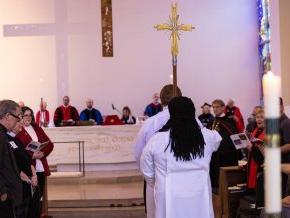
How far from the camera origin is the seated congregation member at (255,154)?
19.1 feet

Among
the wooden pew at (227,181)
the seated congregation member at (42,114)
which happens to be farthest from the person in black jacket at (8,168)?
the seated congregation member at (42,114)

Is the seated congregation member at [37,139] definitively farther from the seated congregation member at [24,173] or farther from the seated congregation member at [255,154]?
the seated congregation member at [255,154]

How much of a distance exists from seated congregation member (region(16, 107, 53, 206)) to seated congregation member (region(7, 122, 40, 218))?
0.77m

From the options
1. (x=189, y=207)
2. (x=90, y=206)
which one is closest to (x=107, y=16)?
(x=90, y=206)

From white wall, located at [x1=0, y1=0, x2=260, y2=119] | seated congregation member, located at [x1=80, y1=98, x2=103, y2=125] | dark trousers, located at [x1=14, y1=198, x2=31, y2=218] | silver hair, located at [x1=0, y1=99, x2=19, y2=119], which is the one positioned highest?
white wall, located at [x1=0, y1=0, x2=260, y2=119]

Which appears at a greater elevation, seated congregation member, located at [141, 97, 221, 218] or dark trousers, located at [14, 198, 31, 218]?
seated congregation member, located at [141, 97, 221, 218]

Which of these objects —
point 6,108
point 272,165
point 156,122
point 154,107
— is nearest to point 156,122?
point 156,122

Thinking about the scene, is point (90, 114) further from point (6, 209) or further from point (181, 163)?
point (181, 163)

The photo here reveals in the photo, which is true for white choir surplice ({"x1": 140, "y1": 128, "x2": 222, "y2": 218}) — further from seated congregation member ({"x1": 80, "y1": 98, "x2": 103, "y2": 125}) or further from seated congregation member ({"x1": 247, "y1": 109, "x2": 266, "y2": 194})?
seated congregation member ({"x1": 80, "y1": 98, "x2": 103, "y2": 125})

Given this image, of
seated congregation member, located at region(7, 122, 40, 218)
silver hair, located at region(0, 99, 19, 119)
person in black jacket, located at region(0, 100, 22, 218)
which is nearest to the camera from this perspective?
person in black jacket, located at region(0, 100, 22, 218)

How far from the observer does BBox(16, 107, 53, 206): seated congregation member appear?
6.48 m

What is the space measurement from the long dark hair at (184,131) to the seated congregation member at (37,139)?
282 centimetres

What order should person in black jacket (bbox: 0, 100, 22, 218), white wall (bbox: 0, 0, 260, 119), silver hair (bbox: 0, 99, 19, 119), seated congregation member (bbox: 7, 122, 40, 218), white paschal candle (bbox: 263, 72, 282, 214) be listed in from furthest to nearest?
white wall (bbox: 0, 0, 260, 119), seated congregation member (bbox: 7, 122, 40, 218), silver hair (bbox: 0, 99, 19, 119), person in black jacket (bbox: 0, 100, 22, 218), white paschal candle (bbox: 263, 72, 282, 214)

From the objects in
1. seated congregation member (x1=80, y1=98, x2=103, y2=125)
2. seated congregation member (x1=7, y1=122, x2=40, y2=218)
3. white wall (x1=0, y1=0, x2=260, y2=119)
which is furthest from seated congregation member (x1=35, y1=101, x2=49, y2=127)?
seated congregation member (x1=7, y1=122, x2=40, y2=218)
